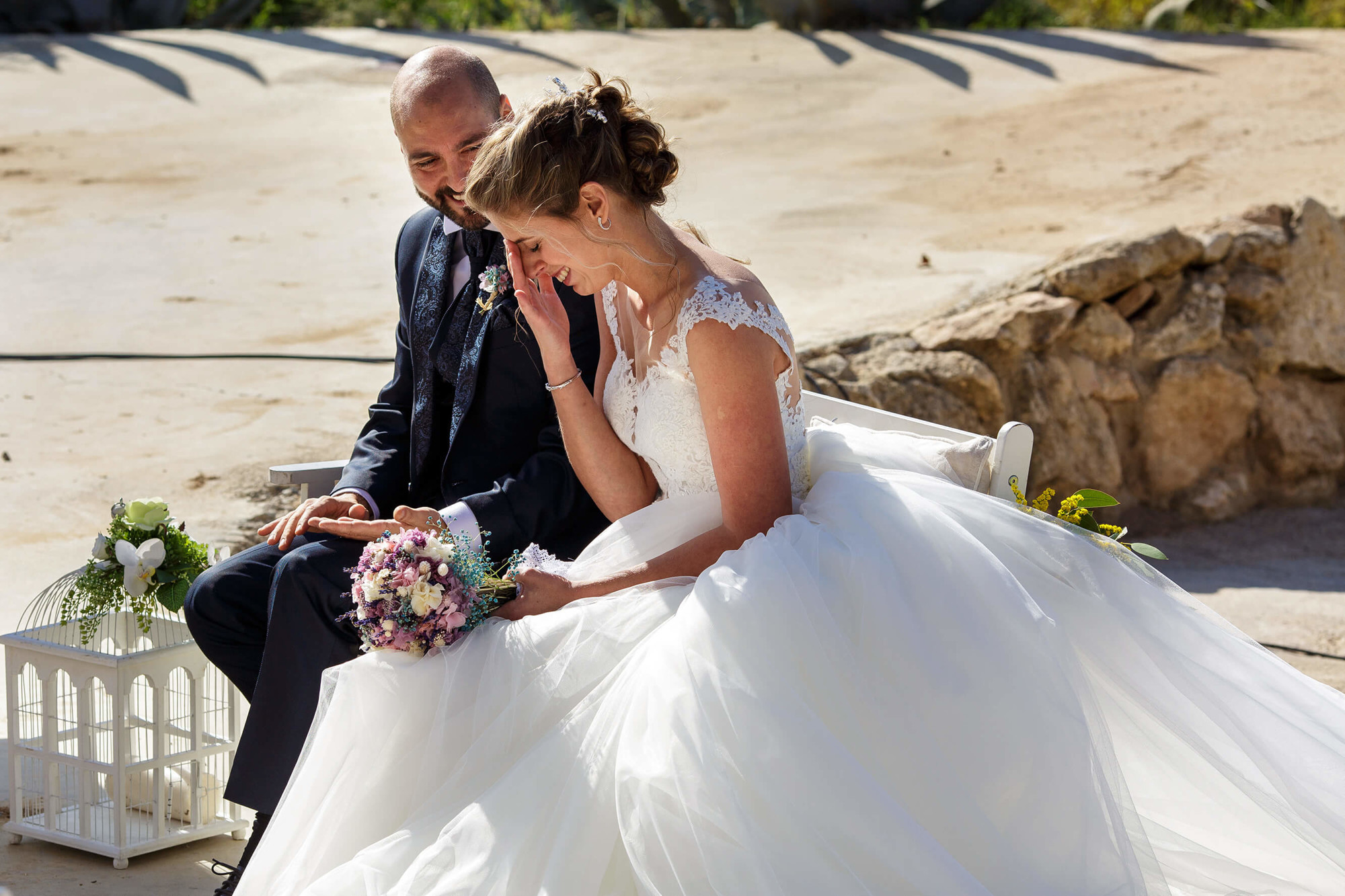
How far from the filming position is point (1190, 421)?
5.94 metres

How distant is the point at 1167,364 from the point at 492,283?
4067 mm

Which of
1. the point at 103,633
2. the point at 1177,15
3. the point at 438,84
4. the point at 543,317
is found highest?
the point at 1177,15

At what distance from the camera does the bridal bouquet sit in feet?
6.93

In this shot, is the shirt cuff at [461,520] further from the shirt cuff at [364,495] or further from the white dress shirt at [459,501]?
the shirt cuff at [364,495]

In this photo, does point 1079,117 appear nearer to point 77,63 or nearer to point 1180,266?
point 1180,266

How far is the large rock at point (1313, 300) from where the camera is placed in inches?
231

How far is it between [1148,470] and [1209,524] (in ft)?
1.22

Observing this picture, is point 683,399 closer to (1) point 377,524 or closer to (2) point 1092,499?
(1) point 377,524

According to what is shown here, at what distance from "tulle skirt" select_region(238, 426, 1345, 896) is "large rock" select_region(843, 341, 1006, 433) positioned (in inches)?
111

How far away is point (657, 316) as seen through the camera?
2.52 meters

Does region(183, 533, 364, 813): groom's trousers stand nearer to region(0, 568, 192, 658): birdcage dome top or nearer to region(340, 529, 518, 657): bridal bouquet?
region(340, 529, 518, 657): bridal bouquet

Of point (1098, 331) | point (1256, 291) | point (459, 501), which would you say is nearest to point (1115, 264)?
point (1098, 331)

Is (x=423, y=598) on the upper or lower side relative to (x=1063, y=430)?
upper

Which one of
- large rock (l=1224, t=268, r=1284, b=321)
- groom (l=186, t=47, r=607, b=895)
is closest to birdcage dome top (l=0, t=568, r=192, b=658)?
groom (l=186, t=47, r=607, b=895)
